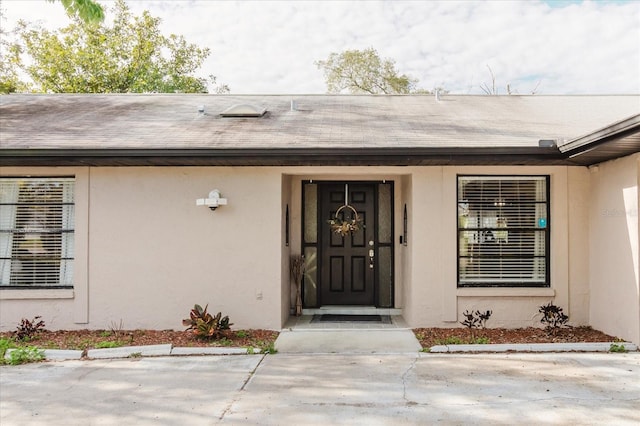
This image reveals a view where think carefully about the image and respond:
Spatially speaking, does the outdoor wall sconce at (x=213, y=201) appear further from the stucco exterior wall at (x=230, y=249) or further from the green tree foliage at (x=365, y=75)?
the green tree foliage at (x=365, y=75)

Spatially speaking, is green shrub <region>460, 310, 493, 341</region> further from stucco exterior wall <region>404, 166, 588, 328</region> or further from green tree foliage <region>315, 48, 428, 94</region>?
green tree foliage <region>315, 48, 428, 94</region>

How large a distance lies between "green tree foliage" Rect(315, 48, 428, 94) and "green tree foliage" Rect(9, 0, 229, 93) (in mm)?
7116

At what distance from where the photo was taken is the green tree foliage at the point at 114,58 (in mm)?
21094

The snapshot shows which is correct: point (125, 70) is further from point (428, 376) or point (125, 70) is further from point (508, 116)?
point (428, 376)

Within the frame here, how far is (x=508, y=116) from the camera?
7.96 metres

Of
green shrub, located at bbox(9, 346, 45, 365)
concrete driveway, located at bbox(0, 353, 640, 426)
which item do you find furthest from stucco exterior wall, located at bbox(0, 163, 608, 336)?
concrete driveway, located at bbox(0, 353, 640, 426)

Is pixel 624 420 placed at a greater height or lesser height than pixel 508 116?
lesser

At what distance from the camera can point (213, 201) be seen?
21.3ft

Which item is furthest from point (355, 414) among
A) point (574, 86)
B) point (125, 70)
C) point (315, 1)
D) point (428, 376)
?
point (125, 70)

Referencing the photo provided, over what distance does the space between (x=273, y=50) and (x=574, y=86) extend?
44.8ft

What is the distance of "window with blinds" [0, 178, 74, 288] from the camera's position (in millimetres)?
6781

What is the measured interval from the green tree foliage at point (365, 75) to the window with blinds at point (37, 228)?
67.9ft

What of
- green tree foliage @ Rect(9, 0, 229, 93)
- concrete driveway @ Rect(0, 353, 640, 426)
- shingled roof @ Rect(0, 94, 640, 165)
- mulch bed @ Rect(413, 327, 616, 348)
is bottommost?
concrete driveway @ Rect(0, 353, 640, 426)

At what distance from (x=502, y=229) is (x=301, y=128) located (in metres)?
3.49
